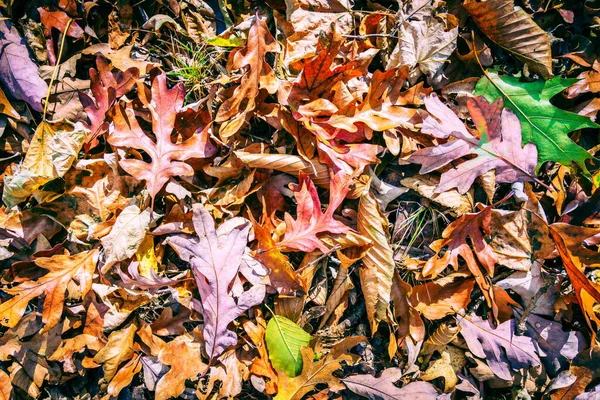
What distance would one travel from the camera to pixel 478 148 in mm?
1778

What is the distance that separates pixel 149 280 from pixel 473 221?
1.30m

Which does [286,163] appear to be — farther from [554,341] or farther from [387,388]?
[554,341]

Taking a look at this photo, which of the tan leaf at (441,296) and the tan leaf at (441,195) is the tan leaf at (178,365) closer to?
the tan leaf at (441,296)

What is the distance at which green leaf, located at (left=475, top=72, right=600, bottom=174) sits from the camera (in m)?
1.79

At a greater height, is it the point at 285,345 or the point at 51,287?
the point at 51,287

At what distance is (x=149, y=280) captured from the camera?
1646 mm

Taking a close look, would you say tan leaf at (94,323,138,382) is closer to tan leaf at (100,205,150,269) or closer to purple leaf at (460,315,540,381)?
tan leaf at (100,205,150,269)

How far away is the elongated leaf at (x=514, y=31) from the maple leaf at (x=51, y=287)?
1873 millimetres

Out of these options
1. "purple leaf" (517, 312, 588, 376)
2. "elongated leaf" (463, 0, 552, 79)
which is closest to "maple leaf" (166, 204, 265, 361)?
"purple leaf" (517, 312, 588, 376)

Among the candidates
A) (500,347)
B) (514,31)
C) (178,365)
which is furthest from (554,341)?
(178,365)

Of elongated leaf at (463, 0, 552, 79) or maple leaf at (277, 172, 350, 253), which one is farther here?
elongated leaf at (463, 0, 552, 79)

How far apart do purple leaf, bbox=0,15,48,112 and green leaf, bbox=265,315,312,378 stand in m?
1.33

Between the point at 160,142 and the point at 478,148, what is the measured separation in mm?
1279

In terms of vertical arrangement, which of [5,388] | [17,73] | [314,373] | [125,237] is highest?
[17,73]
